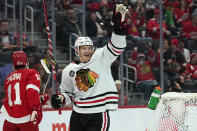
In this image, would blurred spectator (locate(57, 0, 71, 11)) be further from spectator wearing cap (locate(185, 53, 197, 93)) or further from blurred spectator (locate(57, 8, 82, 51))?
spectator wearing cap (locate(185, 53, 197, 93))

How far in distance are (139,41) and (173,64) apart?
66cm

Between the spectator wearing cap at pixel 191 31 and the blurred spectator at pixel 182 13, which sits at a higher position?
the blurred spectator at pixel 182 13

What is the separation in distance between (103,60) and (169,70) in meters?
3.24

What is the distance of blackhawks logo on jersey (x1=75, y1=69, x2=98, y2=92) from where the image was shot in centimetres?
525

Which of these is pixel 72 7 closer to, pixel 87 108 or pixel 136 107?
pixel 136 107

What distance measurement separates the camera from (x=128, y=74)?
802cm

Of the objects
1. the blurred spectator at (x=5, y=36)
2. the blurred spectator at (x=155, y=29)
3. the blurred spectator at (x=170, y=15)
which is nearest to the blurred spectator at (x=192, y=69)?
the blurred spectator at (x=155, y=29)

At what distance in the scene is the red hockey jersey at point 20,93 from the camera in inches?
220

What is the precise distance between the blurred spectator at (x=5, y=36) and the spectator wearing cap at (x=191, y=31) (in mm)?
2644

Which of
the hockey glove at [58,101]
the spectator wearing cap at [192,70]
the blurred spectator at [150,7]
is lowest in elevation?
the spectator wearing cap at [192,70]

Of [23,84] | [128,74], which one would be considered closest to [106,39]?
[128,74]

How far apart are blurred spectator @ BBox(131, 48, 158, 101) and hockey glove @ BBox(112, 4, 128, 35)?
2.99 meters

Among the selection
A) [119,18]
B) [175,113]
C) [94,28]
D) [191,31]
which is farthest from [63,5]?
[175,113]

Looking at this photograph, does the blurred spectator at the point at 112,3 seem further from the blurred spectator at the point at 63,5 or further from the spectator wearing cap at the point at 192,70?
the spectator wearing cap at the point at 192,70
